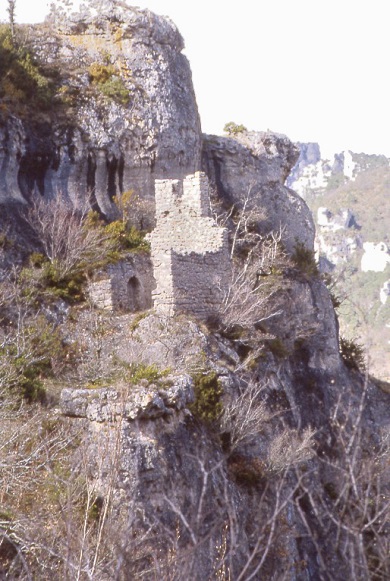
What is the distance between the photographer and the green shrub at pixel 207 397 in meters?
15.6

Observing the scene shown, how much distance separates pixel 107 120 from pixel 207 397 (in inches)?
529

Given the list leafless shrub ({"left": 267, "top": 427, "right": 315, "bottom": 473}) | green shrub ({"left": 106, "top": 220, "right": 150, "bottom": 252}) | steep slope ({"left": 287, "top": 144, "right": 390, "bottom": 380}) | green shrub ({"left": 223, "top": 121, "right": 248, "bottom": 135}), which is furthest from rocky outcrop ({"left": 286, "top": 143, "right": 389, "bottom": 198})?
leafless shrub ({"left": 267, "top": 427, "right": 315, "bottom": 473})

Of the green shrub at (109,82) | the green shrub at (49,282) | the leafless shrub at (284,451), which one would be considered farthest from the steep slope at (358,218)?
the leafless shrub at (284,451)

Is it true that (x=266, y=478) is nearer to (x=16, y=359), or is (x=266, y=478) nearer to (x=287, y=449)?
(x=287, y=449)

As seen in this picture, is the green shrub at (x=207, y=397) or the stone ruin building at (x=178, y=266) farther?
the stone ruin building at (x=178, y=266)

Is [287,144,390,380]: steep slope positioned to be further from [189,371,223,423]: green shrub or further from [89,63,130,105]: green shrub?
[189,371,223,423]: green shrub

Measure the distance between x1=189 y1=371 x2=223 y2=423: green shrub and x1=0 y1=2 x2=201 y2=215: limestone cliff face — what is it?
10.3 m

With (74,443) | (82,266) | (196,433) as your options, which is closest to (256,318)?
(82,266)

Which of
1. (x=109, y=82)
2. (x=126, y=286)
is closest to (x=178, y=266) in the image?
(x=126, y=286)

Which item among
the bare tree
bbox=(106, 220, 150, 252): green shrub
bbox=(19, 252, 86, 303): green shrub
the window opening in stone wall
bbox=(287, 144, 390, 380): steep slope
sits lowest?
bbox=(287, 144, 390, 380): steep slope

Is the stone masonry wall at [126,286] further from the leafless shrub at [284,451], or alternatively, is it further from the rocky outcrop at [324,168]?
the rocky outcrop at [324,168]

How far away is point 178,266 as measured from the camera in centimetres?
1988

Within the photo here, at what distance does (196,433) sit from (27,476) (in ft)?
10.3

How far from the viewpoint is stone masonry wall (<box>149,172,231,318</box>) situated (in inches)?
779
